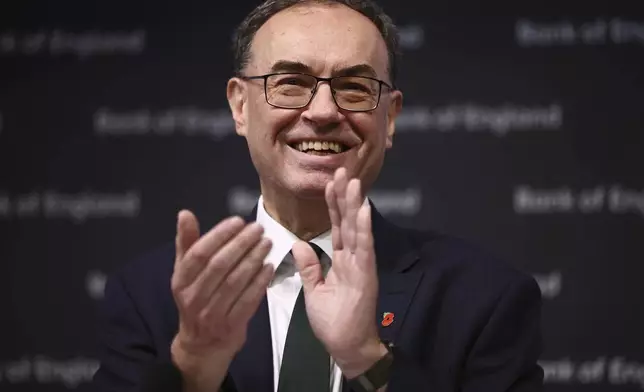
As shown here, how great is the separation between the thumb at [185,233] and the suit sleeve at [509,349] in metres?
0.51

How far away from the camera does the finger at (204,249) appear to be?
4.21ft

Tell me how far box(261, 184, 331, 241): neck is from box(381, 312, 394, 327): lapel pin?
0.22 metres

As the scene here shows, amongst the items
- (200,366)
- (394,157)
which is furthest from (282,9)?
(394,157)

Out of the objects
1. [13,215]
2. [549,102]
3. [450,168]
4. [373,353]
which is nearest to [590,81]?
[549,102]

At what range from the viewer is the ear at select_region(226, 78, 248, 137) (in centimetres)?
178

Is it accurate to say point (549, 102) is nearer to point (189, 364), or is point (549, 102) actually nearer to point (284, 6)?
point (284, 6)

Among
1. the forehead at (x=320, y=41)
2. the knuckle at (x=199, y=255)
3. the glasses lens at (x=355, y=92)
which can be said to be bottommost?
the knuckle at (x=199, y=255)

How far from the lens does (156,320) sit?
1.60 metres

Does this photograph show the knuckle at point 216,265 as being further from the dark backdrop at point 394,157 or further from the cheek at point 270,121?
the dark backdrop at point 394,157

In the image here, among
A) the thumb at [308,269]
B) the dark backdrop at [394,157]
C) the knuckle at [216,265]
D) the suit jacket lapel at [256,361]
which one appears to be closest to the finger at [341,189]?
the thumb at [308,269]

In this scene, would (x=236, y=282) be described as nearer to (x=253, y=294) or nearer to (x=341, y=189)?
(x=253, y=294)

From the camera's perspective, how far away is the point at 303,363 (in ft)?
4.93

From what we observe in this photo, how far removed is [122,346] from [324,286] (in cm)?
44

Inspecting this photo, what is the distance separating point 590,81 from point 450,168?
520 millimetres
